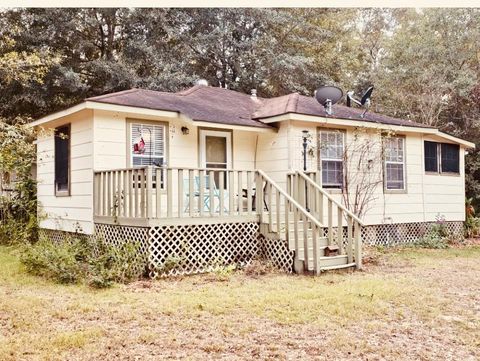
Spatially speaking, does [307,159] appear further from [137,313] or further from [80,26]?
[80,26]

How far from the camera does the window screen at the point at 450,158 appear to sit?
11305 mm

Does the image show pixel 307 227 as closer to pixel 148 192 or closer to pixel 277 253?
pixel 277 253

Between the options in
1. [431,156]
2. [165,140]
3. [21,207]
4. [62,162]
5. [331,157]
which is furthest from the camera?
[431,156]

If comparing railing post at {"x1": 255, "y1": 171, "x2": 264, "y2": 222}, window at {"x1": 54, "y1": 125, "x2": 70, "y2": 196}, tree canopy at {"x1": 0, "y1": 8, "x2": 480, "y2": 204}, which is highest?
tree canopy at {"x1": 0, "y1": 8, "x2": 480, "y2": 204}

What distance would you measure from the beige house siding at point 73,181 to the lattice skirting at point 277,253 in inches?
102

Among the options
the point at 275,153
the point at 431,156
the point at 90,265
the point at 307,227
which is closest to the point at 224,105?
the point at 275,153

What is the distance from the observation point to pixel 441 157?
11.2 metres

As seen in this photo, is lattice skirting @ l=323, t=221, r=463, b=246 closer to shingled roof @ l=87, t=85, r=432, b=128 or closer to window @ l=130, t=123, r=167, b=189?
shingled roof @ l=87, t=85, r=432, b=128

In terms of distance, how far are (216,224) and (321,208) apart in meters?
1.53

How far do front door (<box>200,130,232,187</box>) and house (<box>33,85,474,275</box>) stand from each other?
0.06ft

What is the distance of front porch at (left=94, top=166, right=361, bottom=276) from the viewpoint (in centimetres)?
632

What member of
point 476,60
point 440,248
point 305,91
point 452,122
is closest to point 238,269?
point 440,248

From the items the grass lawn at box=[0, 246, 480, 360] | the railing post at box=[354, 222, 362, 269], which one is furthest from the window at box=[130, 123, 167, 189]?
the railing post at box=[354, 222, 362, 269]

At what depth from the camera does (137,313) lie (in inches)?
177
